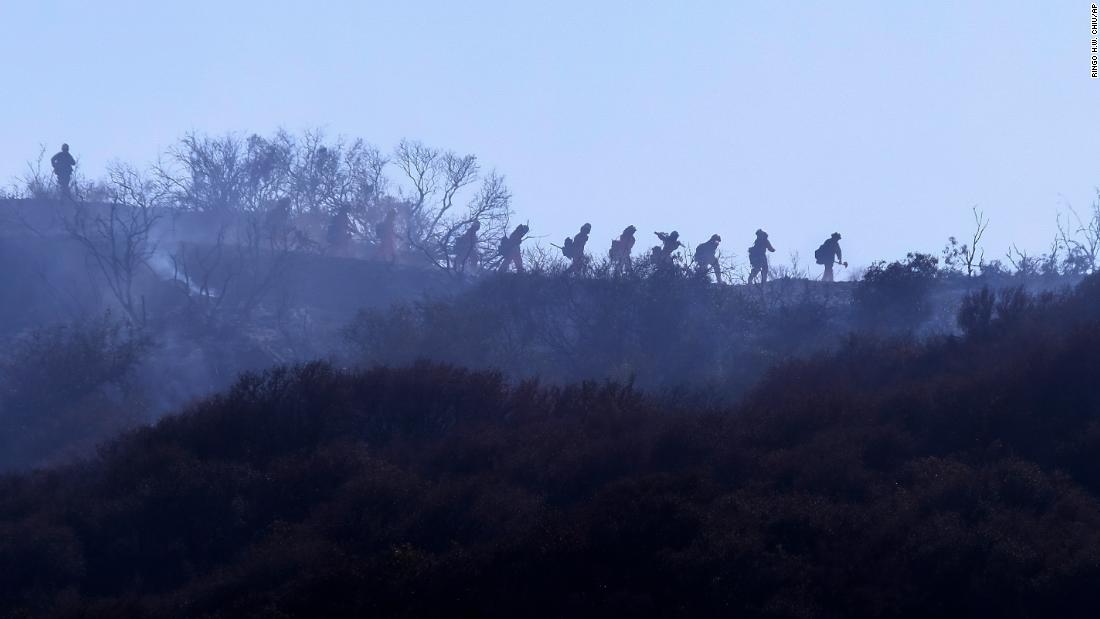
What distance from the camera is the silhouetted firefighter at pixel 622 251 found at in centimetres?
3534

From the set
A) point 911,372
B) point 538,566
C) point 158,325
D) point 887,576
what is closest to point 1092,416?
point 911,372

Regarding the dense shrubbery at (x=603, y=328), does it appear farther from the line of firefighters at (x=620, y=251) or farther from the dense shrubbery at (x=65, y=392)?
the dense shrubbery at (x=65, y=392)

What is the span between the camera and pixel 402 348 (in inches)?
1266

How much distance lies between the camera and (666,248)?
36.5 metres

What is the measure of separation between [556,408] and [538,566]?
25.1 ft

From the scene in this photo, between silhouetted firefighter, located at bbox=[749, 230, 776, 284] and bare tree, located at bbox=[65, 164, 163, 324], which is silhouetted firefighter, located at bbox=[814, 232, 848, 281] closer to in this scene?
silhouetted firefighter, located at bbox=[749, 230, 776, 284]

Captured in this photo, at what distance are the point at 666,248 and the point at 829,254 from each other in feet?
15.9

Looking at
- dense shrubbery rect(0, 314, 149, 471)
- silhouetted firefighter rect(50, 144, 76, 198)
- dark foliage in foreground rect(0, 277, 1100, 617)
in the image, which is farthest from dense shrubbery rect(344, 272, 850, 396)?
silhouetted firefighter rect(50, 144, 76, 198)

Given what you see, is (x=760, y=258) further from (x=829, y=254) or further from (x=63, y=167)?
(x=63, y=167)

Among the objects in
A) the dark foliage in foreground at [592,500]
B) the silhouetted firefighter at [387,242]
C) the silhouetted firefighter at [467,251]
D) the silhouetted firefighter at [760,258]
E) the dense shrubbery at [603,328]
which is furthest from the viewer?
the silhouetted firefighter at [387,242]

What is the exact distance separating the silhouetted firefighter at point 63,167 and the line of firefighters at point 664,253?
12722 mm

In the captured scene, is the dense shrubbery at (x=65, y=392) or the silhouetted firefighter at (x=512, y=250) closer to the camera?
the dense shrubbery at (x=65, y=392)

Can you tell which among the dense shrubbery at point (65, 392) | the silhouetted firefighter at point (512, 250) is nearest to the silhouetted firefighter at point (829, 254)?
the silhouetted firefighter at point (512, 250)

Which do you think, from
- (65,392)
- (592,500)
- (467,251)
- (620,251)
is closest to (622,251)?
(620,251)
